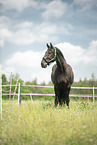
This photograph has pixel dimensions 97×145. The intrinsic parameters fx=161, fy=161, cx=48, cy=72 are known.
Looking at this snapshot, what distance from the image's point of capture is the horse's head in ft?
16.4

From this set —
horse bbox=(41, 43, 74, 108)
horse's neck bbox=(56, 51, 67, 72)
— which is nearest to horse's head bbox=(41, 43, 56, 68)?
horse bbox=(41, 43, 74, 108)

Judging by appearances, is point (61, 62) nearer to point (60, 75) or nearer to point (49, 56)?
point (60, 75)

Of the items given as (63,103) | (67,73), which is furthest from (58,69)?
Result: (63,103)

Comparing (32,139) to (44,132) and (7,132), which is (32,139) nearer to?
(44,132)

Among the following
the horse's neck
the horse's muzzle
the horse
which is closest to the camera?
the horse's muzzle

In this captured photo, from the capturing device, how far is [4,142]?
3035 mm

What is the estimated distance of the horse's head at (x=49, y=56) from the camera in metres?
5.01

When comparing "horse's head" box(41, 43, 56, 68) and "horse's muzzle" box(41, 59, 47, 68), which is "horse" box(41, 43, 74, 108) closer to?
"horse's head" box(41, 43, 56, 68)

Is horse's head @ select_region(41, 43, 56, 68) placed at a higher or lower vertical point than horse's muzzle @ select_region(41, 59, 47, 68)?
higher

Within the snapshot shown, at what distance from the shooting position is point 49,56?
5102 mm

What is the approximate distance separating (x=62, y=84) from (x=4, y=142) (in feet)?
9.95

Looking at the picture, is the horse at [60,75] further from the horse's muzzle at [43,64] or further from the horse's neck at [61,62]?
the horse's muzzle at [43,64]

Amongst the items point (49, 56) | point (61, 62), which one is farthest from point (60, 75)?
point (49, 56)

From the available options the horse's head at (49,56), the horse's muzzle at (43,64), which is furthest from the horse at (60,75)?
the horse's muzzle at (43,64)
